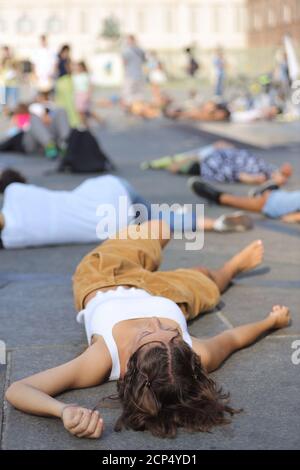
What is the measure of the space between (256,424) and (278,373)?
0.59 metres

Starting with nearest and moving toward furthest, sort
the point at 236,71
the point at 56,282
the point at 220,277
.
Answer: the point at 220,277, the point at 56,282, the point at 236,71

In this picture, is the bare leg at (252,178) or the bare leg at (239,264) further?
the bare leg at (252,178)

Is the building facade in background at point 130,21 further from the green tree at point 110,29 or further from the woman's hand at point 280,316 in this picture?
the woman's hand at point 280,316

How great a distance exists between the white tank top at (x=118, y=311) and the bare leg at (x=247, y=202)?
11.9 feet

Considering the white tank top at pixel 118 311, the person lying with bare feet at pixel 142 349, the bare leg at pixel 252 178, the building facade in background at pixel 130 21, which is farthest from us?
the building facade in background at pixel 130 21

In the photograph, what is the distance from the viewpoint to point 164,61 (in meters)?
56.9

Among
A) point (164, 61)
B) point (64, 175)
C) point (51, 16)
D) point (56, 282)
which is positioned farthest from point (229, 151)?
point (51, 16)

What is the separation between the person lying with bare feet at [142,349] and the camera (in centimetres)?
340

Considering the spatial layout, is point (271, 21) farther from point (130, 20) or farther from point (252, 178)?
point (252, 178)

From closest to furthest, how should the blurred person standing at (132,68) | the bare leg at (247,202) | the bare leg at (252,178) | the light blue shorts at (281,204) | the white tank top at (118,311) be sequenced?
the white tank top at (118,311), the light blue shorts at (281,204), the bare leg at (247,202), the bare leg at (252,178), the blurred person standing at (132,68)

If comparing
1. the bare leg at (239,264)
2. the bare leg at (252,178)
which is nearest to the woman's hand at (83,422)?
the bare leg at (239,264)

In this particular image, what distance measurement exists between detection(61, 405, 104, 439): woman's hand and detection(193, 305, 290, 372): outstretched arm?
757 mm

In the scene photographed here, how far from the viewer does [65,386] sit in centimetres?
373

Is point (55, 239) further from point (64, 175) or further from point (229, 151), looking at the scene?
point (64, 175)
